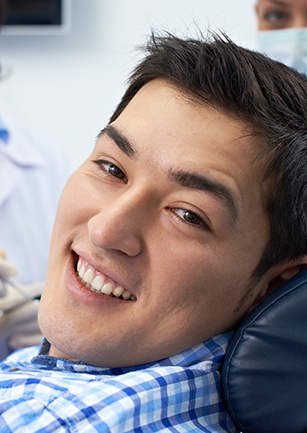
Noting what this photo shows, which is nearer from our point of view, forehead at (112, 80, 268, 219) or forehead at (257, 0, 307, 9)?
forehead at (112, 80, 268, 219)

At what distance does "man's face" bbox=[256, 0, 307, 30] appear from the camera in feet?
6.86

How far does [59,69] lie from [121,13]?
0.33 m

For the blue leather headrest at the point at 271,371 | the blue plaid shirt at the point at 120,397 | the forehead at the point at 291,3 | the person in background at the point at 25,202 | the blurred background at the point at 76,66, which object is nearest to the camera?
the blue plaid shirt at the point at 120,397

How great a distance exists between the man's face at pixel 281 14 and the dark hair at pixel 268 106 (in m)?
1.02

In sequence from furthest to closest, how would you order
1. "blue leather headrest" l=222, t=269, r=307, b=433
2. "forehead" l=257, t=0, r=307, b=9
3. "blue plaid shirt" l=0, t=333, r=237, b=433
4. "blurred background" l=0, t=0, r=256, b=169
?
"blurred background" l=0, t=0, r=256, b=169 < "forehead" l=257, t=0, r=307, b=9 < "blue leather headrest" l=222, t=269, r=307, b=433 < "blue plaid shirt" l=0, t=333, r=237, b=433

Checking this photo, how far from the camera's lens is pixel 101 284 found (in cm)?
105

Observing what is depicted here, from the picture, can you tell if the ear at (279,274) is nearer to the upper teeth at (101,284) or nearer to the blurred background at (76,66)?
the upper teeth at (101,284)

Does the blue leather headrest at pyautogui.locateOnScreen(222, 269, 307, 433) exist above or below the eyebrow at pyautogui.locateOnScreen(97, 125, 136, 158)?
below

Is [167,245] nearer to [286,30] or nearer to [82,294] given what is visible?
[82,294]

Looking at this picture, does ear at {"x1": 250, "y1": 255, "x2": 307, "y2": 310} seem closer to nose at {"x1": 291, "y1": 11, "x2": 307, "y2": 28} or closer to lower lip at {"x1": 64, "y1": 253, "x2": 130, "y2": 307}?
lower lip at {"x1": 64, "y1": 253, "x2": 130, "y2": 307}

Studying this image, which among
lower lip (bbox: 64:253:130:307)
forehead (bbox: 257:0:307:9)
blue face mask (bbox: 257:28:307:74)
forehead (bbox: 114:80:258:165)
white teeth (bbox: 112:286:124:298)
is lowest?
lower lip (bbox: 64:253:130:307)

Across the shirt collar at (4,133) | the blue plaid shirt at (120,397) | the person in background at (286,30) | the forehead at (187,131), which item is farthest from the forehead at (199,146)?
the shirt collar at (4,133)

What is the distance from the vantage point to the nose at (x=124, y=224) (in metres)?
1.02

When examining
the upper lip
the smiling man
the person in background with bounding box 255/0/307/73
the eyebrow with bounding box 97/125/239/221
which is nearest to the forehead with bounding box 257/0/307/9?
the person in background with bounding box 255/0/307/73
